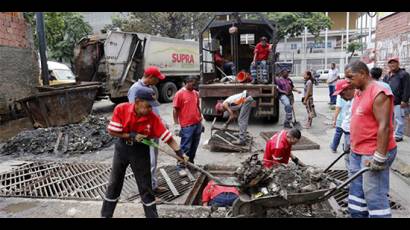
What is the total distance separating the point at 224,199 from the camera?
12.2 feet

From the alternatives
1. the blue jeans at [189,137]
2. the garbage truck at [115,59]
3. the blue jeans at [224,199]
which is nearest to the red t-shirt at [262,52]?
the blue jeans at [189,137]

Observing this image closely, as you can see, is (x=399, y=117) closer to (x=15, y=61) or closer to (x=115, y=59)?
(x=115, y=59)

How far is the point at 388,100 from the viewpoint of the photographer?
2662mm

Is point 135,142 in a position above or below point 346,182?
above

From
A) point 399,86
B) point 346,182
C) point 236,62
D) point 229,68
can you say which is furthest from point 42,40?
point 346,182

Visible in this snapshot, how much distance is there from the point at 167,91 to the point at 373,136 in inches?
459

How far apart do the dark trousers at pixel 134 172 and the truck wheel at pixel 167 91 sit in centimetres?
1041

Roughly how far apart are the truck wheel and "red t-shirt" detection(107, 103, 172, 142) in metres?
10.4

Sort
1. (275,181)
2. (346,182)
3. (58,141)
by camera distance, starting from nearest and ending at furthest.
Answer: (346,182) → (275,181) → (58,141)

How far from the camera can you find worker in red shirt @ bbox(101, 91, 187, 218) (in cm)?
322

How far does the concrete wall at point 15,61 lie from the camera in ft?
31.6

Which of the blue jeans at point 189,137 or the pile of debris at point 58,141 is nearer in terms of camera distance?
the blue jeans at point 189,137

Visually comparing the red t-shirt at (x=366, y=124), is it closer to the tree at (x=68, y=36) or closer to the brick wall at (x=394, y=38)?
the brick wall at (x=394, y=38)
